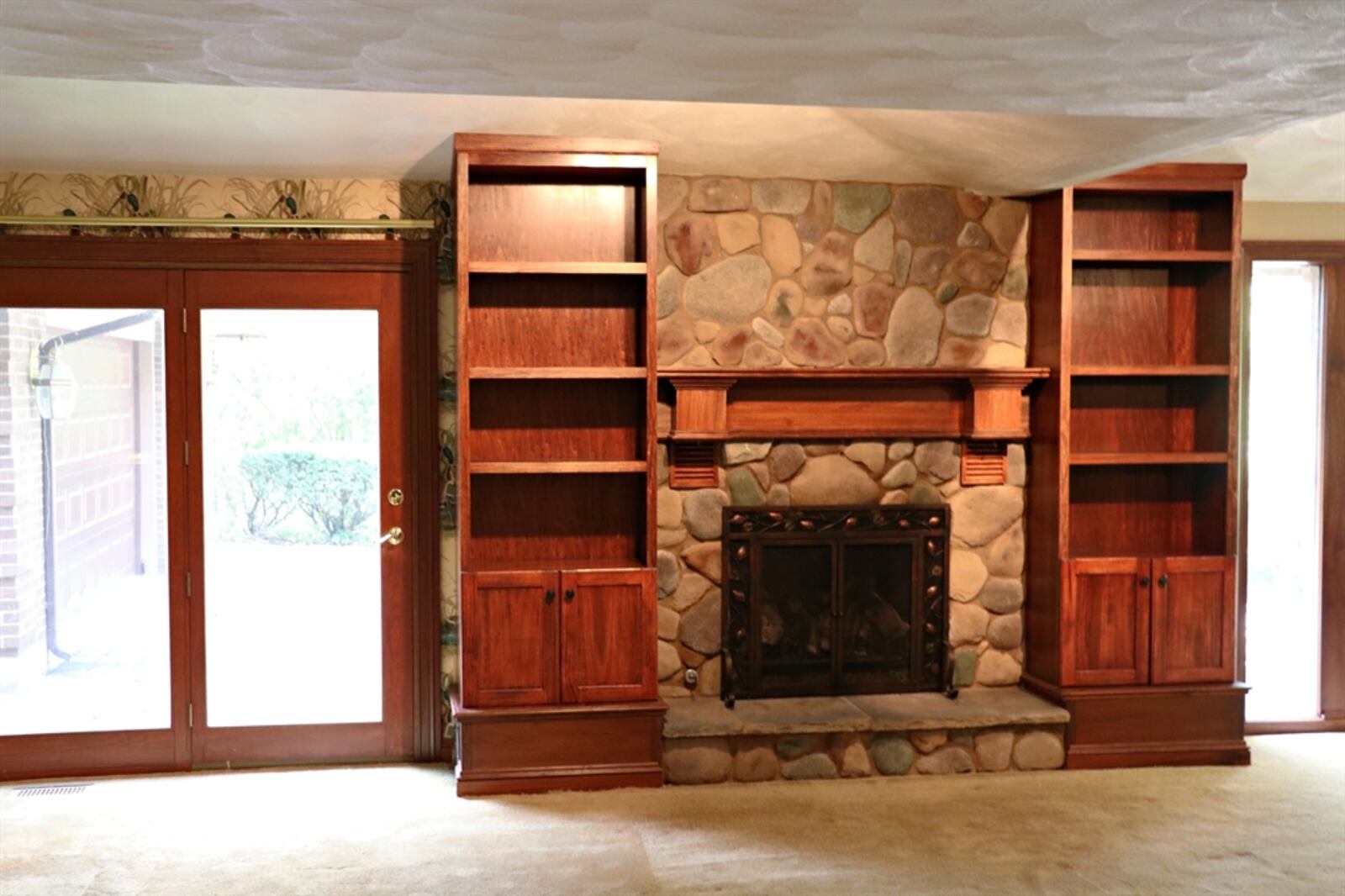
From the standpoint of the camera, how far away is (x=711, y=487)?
4773 mm

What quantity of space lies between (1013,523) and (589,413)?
1.82 m

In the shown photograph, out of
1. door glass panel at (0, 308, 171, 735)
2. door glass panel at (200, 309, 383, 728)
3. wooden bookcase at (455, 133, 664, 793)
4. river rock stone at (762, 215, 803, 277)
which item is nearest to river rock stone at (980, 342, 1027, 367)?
river rock stone at (762, 215, 803, 277)

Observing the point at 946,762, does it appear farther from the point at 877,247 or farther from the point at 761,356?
the point at 877,247

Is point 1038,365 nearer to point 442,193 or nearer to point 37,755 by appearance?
point 442,193

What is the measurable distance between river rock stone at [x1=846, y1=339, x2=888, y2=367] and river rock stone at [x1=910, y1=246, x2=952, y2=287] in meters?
0.31

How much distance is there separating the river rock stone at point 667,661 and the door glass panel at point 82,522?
1911 millimetres

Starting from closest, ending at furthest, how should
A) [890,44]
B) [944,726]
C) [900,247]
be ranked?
[890,44], [944,726], [900,247]

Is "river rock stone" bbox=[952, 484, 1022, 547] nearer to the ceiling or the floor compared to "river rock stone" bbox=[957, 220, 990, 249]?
nearer to the floor

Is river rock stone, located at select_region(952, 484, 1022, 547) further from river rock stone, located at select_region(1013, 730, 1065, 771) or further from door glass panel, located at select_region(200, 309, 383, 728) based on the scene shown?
door glass panel, located at select_region(200, 309, 383, 728)

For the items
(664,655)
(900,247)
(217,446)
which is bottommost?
(664,655)

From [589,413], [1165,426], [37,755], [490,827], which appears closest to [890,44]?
[589,413]

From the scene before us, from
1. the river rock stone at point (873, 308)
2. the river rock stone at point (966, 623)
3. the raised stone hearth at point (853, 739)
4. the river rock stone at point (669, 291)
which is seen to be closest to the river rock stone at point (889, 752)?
the raised stone hearth at point (853, 739)

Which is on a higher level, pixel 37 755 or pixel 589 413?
pixel 589 413

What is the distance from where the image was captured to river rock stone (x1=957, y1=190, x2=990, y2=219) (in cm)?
489
